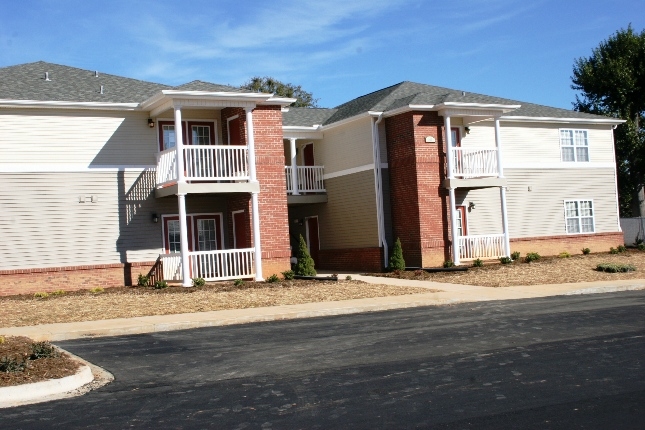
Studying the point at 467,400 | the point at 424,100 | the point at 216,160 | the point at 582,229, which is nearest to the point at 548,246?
the point at 582,229

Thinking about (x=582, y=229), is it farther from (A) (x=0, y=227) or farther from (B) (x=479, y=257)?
(A) (x=0, y=227)

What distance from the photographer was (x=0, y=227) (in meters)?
22.7

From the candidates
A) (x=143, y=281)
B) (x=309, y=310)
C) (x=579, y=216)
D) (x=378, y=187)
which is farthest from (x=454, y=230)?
(x=309, y=310)

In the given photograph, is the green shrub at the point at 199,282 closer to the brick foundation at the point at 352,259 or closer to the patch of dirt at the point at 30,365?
the brick foundation at the point at 352,259

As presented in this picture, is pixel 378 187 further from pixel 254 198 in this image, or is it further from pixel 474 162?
pixel 254 198

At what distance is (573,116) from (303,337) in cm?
2363

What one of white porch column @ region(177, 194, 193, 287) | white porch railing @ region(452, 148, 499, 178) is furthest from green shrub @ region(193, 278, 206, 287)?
white porch railing @ region(452, 148, 499, 178)

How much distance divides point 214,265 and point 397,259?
6860 mm

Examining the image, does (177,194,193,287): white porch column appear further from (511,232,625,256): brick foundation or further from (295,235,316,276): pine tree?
(511,232,625,256): brick foundation

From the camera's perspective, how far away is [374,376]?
9797mm

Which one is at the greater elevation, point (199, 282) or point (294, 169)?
point (294, 169)

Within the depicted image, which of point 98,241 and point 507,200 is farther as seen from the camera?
point 507,200

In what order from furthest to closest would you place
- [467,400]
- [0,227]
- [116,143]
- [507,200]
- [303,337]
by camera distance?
[507,200]
[116,143]
[0,227]
[303,337]
[467,400]

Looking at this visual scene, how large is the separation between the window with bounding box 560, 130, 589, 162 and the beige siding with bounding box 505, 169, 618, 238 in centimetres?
61
